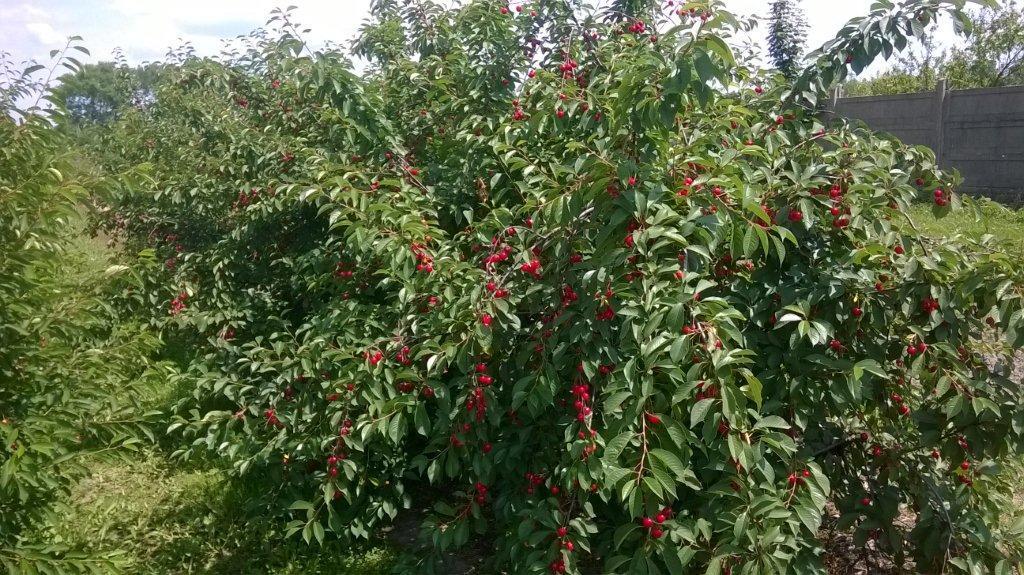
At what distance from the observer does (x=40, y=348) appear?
2717mm

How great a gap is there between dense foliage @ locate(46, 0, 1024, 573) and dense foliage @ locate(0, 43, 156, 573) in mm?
368

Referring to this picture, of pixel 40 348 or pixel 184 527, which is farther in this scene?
pixel 184 527

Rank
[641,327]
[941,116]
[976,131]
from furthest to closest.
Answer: [941,116] → [976,131] → [641,327]

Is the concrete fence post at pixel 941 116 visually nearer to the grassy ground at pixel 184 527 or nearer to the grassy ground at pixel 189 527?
the grassy ground at pixel 189 527

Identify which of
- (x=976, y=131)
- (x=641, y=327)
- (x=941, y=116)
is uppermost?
(x=641, y=327)

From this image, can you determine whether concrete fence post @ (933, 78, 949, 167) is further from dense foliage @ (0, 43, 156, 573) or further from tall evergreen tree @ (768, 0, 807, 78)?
dense foliage @ (0, 43, 156, 573)

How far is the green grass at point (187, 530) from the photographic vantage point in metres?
3.30

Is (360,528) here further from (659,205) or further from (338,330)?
(659,205)

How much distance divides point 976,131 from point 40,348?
10.9 metres

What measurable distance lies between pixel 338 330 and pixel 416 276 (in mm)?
542

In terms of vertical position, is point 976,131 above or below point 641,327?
below

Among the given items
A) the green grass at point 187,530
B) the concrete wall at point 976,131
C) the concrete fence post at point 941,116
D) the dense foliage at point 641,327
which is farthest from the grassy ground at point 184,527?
the concrete fence post at point 941,116

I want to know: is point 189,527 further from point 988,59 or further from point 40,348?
point 988,59

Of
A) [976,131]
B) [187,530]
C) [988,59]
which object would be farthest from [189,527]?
[988,59]
